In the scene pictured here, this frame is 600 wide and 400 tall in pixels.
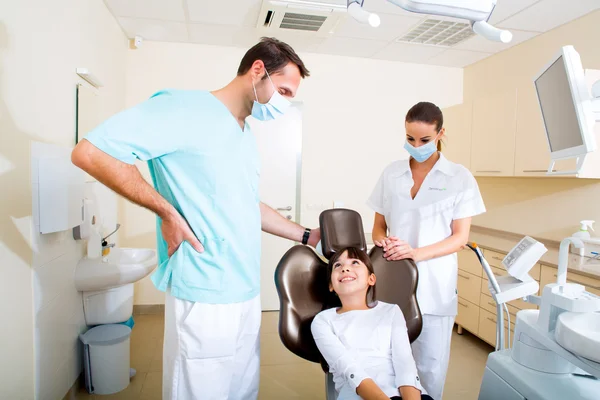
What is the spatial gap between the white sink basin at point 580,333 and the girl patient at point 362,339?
51 cm

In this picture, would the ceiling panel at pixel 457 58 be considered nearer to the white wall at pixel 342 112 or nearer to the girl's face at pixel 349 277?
the white wall at pixel 342 112

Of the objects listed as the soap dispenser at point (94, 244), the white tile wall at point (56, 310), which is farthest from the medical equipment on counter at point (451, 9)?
the soap dispenser at point (94, 244)

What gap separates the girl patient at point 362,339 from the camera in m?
A: 1.33

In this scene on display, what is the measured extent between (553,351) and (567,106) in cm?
63

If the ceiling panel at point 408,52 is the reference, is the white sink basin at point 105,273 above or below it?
below

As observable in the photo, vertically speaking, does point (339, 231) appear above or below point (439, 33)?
below

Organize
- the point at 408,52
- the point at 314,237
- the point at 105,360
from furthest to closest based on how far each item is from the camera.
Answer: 1. the point at 408,52
2. the point at 105,360
3. the point at 314,237

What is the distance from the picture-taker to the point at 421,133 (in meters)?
1.75

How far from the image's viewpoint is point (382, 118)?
4.05 meters

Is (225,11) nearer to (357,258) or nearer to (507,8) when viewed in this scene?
(507,8)

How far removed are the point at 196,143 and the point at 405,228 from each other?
1000 millimetres

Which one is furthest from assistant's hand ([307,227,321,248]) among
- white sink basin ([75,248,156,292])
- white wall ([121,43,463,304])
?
white wall ([121,43,463,304])

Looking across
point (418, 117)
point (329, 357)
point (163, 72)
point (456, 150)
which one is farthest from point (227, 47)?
point (329, 357)

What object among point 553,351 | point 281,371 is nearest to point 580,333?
point 553,351
